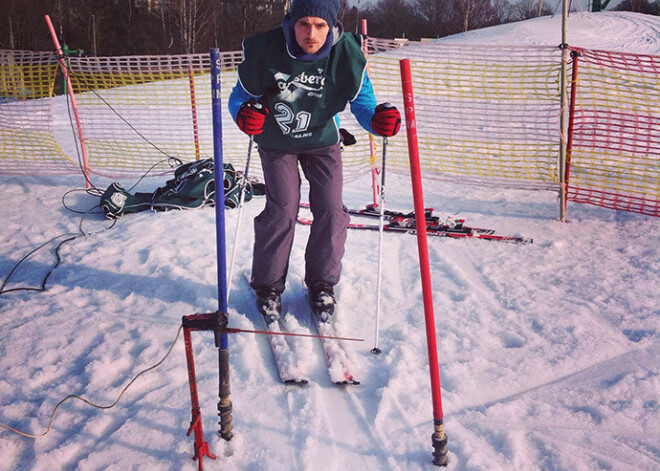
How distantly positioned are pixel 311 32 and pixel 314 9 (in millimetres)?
108

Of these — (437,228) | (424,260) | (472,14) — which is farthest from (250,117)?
(472,14)

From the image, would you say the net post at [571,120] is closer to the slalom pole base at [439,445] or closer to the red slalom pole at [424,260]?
the red slalom pole at [424,260]

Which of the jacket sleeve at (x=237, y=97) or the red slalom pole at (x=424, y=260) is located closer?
the red slalom pole at (x=424, y=260)

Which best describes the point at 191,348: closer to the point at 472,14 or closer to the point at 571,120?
the point at 571,120

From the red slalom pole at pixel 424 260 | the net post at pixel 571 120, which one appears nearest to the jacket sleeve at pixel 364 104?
the red slalom pole at pixel 424 260

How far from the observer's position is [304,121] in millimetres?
2928

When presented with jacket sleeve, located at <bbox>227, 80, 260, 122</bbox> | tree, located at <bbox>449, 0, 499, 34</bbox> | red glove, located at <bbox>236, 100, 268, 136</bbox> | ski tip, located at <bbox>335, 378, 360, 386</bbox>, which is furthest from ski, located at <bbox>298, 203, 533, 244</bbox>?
tree, located at <bbox>449, 0, 499, 34</bbox>

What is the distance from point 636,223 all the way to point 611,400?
2955 mm

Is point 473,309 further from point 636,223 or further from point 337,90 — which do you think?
point 636,223

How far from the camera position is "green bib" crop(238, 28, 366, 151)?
2.75 metres

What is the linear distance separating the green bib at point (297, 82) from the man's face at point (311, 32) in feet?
0.37

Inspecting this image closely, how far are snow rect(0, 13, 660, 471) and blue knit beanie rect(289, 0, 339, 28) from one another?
5.73ft

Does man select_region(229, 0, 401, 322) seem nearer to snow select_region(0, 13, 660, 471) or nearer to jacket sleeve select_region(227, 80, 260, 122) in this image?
jacket sleeve select_region(227, 80, 260, 122)

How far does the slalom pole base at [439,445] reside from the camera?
203cm
